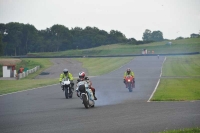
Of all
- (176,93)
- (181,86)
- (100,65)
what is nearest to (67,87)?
(176,93)

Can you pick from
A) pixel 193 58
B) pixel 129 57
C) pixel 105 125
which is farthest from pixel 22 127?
pixel 129 57

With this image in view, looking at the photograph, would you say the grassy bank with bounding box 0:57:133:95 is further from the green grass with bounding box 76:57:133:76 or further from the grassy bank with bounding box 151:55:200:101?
the grassy bank with bounding box 151:55:200:101

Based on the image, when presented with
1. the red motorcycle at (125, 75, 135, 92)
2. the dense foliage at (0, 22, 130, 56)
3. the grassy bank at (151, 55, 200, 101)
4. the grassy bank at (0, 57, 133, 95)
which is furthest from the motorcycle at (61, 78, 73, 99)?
the dense foliage at (0, 22, 130, 56)

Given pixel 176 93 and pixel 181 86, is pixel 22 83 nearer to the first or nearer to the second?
pixel 181 86

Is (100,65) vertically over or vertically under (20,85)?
over

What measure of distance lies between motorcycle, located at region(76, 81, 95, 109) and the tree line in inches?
1821

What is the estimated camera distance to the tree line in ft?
255

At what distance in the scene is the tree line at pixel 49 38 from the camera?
77825 mm

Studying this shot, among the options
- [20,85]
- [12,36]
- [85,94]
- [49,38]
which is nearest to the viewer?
[85,94]

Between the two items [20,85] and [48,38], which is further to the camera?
[48,38]

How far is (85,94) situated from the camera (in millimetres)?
16594

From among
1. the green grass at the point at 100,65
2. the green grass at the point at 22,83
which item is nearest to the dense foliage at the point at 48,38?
the green grass at the point at 22,83

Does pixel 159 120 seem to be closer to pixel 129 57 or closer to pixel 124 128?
pixel 124 128

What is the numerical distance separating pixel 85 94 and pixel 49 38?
11744 centimetres
